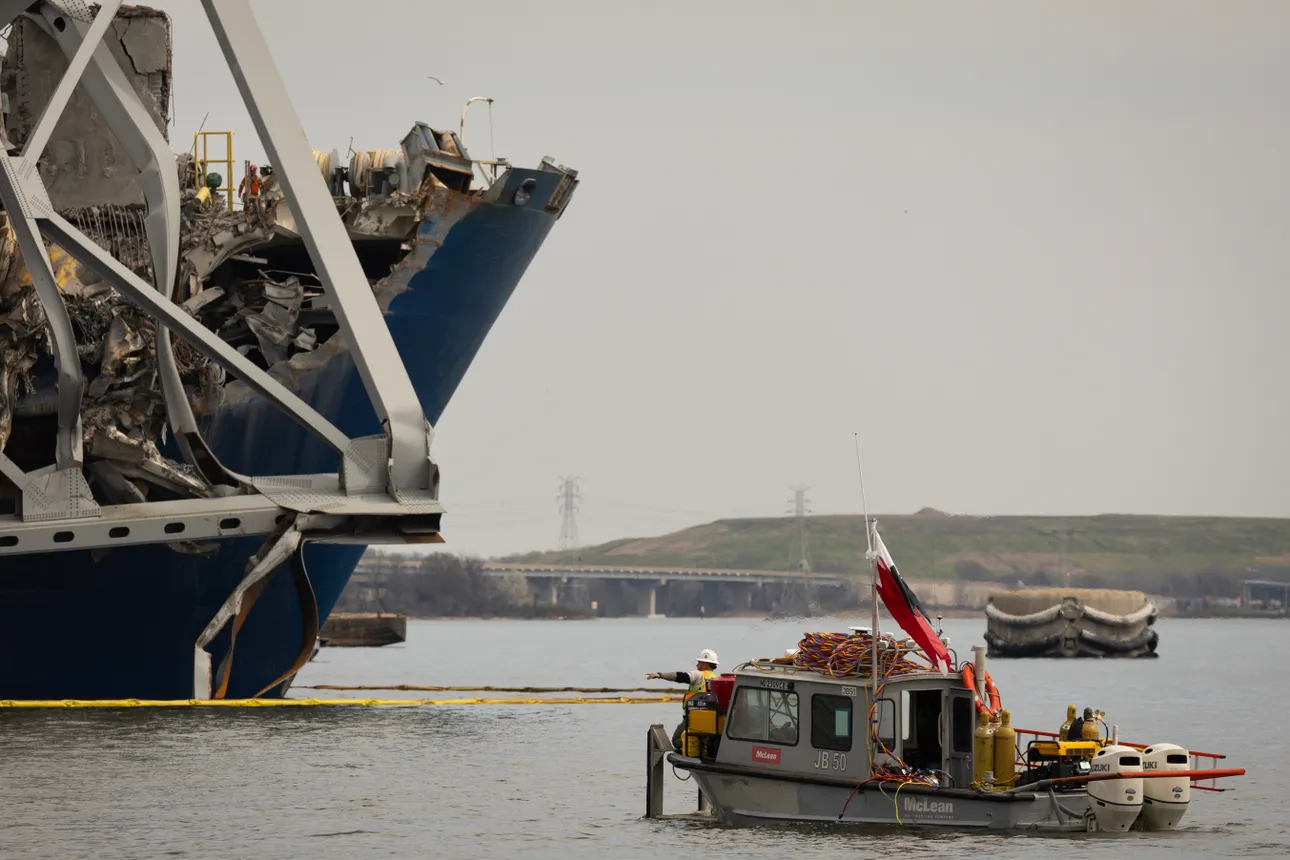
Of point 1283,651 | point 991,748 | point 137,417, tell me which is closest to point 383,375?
point 137,417

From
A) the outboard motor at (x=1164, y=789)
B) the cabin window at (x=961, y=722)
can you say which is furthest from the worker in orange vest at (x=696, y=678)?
the outboard motor at (x=1164, y=789)

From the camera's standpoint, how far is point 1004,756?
2594 cm

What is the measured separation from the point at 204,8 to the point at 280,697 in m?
18.0

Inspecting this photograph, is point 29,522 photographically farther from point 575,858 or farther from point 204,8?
point 575,858

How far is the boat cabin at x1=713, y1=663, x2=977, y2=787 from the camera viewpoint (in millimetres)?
26156

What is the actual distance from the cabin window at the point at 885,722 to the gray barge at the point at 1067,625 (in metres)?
74.2

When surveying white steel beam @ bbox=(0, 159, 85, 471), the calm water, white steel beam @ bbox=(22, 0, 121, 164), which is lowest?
the calm water

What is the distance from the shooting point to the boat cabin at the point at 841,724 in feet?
85.8

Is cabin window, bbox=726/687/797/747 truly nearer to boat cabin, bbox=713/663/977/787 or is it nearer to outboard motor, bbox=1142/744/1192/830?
boat cabin, bbox=713/663/977/787

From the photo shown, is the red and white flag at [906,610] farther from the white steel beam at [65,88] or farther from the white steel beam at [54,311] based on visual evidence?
the white steel beam at [65,88]

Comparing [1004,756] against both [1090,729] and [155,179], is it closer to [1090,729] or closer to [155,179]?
[1090,729]

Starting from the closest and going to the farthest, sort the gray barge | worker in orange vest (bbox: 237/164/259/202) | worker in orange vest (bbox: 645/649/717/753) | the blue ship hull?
worker in orange vest (bbox: 645/649/717/753)
the blue ship hull
worker in orange vest (bbox: 237/164/259/202)
the gray barge

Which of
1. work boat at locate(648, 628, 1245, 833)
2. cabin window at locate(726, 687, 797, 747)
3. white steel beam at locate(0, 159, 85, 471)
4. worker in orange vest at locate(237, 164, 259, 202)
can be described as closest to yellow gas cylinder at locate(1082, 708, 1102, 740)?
work boat at locate(648, 628, 1245, 833)

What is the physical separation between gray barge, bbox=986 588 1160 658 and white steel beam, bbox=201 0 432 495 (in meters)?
67.7
